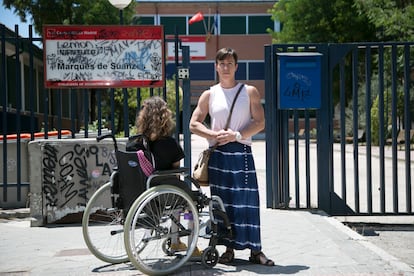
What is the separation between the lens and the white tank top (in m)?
5.15

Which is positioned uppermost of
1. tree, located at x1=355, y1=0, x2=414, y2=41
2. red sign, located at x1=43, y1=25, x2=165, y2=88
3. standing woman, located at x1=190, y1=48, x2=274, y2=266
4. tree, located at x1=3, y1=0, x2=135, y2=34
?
tree, located at x1=3, y1=0, x2=135, y2=34

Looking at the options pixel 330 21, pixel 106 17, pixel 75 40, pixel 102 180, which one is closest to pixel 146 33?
pixel 75 40

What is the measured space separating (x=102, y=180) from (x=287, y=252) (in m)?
2.69

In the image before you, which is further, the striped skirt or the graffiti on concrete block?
the graffiti on concrete block

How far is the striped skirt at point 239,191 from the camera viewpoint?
5129mm

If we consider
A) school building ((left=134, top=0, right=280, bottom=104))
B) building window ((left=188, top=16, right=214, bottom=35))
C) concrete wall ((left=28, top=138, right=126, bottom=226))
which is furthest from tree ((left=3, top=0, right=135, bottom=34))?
concrete wall ((left=28, top=138, right=126, bottom=226))

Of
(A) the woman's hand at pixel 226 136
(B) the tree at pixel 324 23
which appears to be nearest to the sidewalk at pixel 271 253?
(A) the woman's hand at pixel 226 136

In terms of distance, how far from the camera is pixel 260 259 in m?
5.23

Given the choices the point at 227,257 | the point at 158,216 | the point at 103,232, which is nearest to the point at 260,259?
the point at 227,257

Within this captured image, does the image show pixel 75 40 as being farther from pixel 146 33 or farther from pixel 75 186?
pixel 75 186

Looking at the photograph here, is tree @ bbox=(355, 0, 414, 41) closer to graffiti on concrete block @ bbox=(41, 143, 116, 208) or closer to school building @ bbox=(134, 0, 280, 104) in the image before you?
graffiti on concrete block @ bbox=(41, 143, 116, 208)

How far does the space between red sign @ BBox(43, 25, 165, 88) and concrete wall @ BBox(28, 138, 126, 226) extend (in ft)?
2.56


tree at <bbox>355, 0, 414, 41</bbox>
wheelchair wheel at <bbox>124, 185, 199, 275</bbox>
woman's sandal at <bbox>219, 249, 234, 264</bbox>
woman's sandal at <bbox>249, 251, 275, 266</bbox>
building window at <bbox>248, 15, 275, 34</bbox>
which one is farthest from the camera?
building window at <bbox>248, 15, 275, 34</bbox>

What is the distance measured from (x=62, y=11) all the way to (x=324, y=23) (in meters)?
16.6
